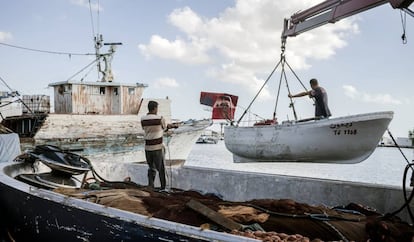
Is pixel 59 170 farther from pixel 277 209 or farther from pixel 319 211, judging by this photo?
pixel 319 211

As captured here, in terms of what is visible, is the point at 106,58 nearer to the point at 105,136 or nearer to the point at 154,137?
the point at 105,136

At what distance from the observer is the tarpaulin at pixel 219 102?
48.6ft

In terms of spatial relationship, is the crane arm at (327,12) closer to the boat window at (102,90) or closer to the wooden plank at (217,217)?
the wooden plank at (217,217)

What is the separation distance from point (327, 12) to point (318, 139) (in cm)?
294

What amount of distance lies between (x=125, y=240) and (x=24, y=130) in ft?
58.2

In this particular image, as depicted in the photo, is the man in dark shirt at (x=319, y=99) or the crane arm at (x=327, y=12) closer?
the crane arm at (x=327, y=12)

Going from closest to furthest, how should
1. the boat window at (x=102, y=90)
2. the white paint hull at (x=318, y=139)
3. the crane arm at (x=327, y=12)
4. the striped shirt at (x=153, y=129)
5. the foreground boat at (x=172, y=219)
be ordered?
the foreground boat at (x=172, y=219), the crane arm at (x=327, y=12), the striped shirt at (x=153, y=129), the white paint hull at (x=318, y=139), the boat window at (x=102, y=90)

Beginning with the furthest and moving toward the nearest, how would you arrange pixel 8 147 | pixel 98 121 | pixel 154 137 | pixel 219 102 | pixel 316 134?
1. pixel 98 121
2. pixel 219 102
3. pixel 8 147
4. pixel 316 134
5. pixel 154 137

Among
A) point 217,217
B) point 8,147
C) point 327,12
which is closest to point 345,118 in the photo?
point 327,12

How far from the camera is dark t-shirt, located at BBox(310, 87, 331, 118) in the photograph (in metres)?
8.95

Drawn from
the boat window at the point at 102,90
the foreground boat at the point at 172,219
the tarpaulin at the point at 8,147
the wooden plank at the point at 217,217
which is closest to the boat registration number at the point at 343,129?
the foreground boat at the point at 172,219

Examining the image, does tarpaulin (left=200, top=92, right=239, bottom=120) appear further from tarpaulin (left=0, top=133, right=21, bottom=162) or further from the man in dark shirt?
tarpaulin (left=0, top=133, right=21, bottom=162)

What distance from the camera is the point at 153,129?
20.7 ft

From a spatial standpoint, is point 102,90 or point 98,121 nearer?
point 98,121
